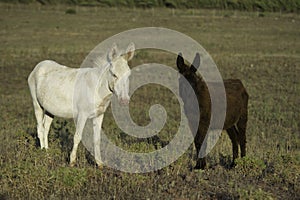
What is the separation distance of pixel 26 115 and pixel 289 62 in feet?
41.2

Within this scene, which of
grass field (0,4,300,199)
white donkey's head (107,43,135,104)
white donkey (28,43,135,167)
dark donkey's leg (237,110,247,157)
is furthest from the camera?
dark donkey's leg (237,110,247,157)

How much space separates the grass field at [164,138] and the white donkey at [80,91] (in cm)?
52

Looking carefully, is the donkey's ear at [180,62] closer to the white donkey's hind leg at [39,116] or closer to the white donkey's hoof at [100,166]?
the white donkey's hoof at [100,166]

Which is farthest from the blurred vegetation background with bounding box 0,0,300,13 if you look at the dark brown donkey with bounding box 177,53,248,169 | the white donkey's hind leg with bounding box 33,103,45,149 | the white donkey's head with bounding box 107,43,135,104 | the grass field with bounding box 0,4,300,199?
the white donkey's head with bounding box 107,43,135,104

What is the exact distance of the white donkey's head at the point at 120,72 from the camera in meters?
5.32

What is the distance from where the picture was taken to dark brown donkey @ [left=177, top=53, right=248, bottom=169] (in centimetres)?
561

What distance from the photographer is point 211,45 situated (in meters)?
25.5

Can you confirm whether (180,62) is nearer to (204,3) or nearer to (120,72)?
(120,72)

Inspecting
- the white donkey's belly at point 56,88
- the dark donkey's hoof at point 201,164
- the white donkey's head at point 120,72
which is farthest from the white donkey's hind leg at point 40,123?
the dark donkey's hoof at point 201,164

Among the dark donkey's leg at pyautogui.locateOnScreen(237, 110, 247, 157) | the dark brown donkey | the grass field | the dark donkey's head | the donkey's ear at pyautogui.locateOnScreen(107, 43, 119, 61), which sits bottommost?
the grass field

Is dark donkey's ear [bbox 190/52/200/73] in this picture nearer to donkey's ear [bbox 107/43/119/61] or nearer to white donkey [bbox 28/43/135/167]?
white donkey [bbox 28/43/135/167]

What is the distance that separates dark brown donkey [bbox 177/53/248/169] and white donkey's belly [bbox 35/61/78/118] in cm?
189

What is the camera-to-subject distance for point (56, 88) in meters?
6.70

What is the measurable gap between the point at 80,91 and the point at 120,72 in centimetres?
104
